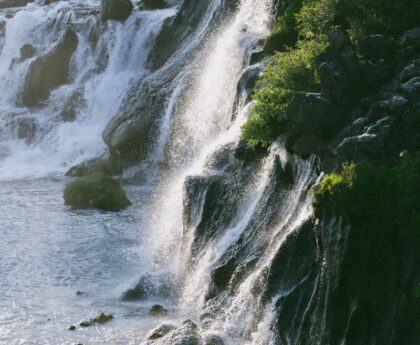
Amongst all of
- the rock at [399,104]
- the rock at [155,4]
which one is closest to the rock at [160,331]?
the rock at [399,104]

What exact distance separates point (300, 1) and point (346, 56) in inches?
426

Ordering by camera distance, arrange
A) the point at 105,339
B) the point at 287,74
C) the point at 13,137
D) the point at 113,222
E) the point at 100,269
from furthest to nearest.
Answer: the point at 13,137 → the point at 113,222 → the point at 100,269 → the point at 287,74 → the point at 105,339

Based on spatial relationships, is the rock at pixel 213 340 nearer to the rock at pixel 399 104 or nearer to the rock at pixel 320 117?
the rock at pixel 320 117

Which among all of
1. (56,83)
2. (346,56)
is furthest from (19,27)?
(346,56)

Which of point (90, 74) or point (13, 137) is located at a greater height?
point (90, 74)

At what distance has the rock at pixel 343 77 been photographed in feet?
56.4

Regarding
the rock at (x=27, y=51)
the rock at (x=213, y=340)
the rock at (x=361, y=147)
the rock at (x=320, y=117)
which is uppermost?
the rock at (x=27, y=51)

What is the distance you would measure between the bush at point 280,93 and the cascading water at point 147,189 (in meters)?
0.70

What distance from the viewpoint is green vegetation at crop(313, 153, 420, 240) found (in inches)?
512

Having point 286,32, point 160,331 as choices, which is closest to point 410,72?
point 160,331

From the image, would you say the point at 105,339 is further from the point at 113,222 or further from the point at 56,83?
the point at 56,83

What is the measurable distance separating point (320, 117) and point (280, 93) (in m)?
3.73

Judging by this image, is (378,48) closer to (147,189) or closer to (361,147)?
(361,147)

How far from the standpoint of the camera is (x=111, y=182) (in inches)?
1428
